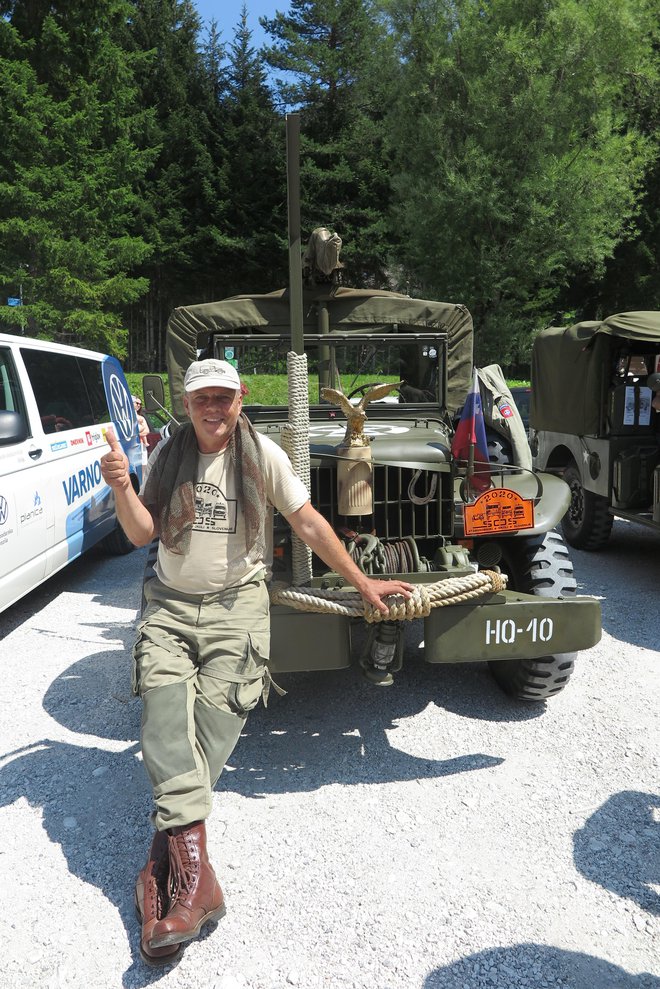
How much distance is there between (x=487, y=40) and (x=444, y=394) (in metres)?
18.6

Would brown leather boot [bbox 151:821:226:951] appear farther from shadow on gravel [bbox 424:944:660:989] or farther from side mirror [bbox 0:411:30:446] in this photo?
side mirror [bbox 0:411:30:446]

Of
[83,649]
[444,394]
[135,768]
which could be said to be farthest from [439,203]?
[135,768]

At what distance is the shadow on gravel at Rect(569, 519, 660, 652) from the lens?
5.05 m

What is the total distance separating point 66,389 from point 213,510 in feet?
11.7

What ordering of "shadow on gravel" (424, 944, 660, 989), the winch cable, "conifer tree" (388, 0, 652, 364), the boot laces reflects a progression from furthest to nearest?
"conifer tree" (388, 0, 652, 364), the winch cable, the boot laces, "shadow on gravel" (424, 944, 660, 989)

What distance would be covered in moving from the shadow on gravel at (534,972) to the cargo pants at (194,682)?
0.86 meters

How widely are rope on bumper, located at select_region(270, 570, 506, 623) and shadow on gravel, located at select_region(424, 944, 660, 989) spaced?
3.76 feet

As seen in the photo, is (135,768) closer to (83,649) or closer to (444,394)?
(83,649)

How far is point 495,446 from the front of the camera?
475 centimetres

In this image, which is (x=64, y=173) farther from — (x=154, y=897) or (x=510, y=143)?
(x=154, y=897)

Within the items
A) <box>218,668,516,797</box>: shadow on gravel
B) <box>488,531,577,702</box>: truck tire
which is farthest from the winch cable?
<box>488,531,577,702</box>: truck tire

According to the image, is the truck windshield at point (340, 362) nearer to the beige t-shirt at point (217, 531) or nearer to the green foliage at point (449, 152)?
the beige t-shirt at point (217, 531)

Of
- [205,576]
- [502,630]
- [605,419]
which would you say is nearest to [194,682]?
[205,576]

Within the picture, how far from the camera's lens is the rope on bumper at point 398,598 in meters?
2.93
